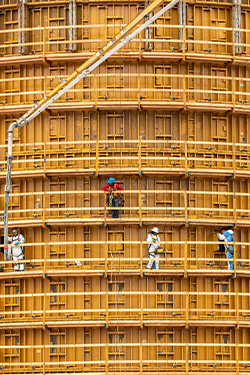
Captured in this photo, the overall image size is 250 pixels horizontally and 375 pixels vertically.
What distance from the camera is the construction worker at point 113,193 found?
2944 cm

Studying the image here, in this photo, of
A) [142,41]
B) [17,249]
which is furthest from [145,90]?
[17,249]

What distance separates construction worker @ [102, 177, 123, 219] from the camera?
29438mm

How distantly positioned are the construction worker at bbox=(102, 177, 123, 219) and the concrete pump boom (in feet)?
15.3

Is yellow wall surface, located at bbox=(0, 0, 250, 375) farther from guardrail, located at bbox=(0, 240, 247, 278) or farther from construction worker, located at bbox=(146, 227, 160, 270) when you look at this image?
construction worker, located at bbox=(146, 227, 160, 270)

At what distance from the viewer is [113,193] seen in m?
29.8

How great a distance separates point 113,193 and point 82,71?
19.4 ft

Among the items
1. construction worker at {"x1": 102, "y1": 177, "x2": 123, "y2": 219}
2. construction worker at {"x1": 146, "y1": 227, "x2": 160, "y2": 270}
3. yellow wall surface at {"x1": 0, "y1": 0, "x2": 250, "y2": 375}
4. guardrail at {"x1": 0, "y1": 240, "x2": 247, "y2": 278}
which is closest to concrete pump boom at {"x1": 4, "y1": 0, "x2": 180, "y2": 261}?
yellow wall surface at {"x1": 0, "y1": 0, "x2": 250, "y2": 375}

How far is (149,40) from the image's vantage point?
30625mm

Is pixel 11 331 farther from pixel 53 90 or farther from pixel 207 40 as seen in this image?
pixel 207 40

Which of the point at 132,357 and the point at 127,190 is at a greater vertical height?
the point at 127,190

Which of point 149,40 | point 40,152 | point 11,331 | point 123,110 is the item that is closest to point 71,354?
point 11,331

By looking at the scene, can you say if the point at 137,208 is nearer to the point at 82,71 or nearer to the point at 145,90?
the point at 145,90

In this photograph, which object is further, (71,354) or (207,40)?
(207,40)

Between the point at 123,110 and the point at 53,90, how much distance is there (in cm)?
370
